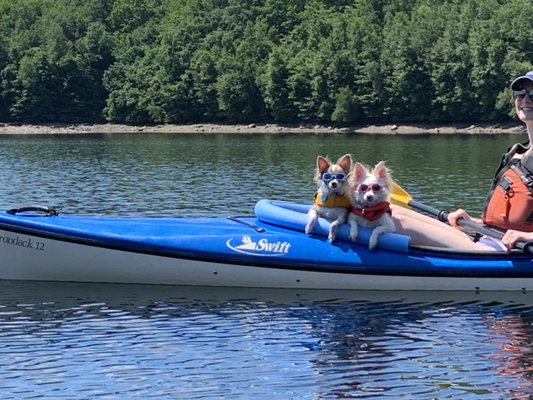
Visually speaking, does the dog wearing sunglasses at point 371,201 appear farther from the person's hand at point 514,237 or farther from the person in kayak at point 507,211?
the person's hand at point 514,237

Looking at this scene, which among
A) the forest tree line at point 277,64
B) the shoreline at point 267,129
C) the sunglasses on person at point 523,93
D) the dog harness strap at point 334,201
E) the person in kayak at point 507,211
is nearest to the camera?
the sunglasses on person at point 523,93

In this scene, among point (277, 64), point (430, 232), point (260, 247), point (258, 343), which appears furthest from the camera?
point (277, 64)

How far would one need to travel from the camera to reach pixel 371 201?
1241cm

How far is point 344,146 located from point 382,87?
33194 mm

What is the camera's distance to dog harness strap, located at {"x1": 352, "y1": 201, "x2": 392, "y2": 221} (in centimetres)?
1255

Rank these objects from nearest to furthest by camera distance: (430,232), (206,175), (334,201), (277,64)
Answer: (334,201)
(430,232)
(206,175)
(277,64)

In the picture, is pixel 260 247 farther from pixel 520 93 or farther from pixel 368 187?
pixel 520 93

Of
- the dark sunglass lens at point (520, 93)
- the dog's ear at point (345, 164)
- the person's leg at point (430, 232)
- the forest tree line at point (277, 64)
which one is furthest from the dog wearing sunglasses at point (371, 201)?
the forest tree line at point (277, 64)

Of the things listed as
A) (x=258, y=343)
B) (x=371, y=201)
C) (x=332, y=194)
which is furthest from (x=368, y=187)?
(x=258, y=343)

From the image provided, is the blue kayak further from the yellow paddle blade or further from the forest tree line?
the forest tree line

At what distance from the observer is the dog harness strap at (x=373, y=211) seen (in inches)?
494

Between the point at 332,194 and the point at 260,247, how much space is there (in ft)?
3.64

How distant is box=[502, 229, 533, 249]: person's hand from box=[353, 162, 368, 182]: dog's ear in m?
1.74

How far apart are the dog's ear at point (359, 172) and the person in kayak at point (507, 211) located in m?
0.82
